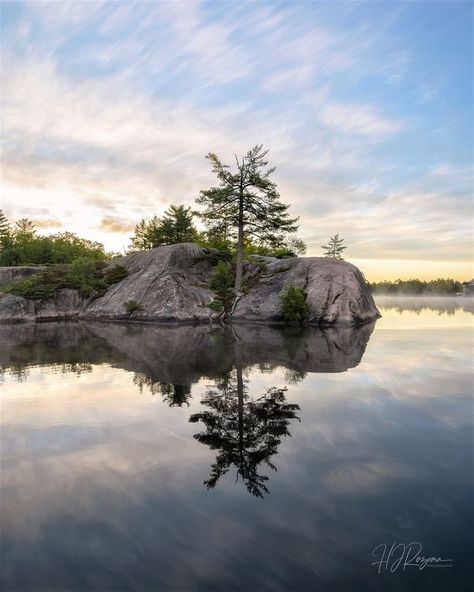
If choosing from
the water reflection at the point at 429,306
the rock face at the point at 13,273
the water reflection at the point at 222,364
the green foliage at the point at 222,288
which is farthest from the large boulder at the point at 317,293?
the rock face at the point at 13,273

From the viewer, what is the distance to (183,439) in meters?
6.57

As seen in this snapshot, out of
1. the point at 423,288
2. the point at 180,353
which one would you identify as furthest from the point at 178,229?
the point at 423,288

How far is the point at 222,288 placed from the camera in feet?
112

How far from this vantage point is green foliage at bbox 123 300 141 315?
3319cm

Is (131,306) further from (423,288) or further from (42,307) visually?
(423,288)

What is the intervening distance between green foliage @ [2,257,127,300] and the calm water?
89.5 ft

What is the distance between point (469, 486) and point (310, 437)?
7.72 ft

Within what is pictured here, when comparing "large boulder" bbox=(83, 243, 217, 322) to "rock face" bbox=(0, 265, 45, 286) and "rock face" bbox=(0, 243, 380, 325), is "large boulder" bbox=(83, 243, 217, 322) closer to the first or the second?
"rock face" bbox=(0, 243, 380, 325)

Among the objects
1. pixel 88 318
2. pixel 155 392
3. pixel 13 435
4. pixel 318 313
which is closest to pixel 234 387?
pixel 155 392

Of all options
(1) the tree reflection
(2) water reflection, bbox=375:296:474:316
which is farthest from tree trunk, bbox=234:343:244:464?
(2) water reflection, bbox=375:296:474:316

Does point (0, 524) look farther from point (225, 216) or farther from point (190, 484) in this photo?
point (225, 216)

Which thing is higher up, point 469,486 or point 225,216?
point 225,216

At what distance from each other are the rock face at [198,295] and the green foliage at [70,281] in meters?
0.75

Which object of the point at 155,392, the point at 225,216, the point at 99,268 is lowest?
the point at 155,392
